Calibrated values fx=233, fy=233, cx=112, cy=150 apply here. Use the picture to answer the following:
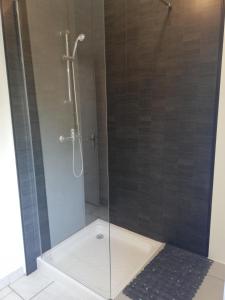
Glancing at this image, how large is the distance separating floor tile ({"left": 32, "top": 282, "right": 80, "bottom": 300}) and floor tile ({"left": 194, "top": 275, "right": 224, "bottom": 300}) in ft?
2.86

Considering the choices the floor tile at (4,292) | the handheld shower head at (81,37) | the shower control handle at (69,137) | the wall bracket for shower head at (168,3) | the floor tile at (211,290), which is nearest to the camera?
the floor tile at (211,290)

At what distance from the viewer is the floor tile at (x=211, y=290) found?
5.30 feet

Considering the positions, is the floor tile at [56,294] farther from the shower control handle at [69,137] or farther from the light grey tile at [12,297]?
the shower control handle at [69,137]

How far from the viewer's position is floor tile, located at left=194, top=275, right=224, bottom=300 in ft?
5.30

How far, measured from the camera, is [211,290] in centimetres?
167

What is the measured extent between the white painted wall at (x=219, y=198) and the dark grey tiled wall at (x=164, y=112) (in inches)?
1.8

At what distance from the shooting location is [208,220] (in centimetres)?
195

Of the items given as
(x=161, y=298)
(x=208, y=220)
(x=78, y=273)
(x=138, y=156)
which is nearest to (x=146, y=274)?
(x=161, y=298)

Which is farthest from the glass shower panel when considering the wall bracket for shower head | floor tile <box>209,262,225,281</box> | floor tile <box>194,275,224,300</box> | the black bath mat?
floor tile <box>209,262,225,281</box>

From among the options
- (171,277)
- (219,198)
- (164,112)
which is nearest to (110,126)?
(164,112)

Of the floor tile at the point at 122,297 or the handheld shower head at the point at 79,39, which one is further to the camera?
the handheld shower head at the point at 79,39

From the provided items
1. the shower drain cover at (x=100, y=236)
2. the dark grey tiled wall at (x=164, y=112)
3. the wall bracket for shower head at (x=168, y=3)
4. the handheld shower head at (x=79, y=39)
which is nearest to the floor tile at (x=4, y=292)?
the shower drain cover at (x=100, y=236)

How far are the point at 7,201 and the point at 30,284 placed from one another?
681 mm

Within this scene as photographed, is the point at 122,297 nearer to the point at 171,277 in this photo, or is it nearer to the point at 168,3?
the point at 171,277
